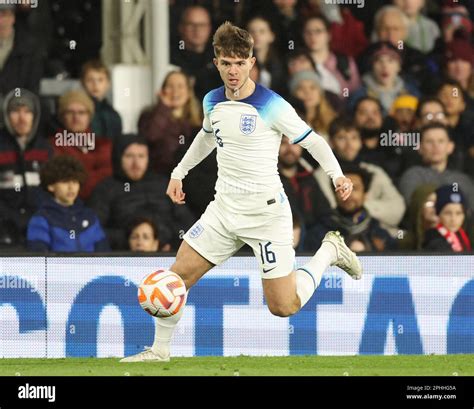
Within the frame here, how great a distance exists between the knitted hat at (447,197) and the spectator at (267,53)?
162 centimetres

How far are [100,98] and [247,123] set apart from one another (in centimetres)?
343

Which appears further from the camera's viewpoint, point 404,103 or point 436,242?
point 404,103

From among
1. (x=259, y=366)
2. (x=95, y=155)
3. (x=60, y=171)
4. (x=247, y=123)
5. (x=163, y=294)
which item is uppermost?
(x=247, y=123)

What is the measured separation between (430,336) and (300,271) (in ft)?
5.94

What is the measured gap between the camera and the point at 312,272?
923cm

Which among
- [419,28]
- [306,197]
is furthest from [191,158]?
[419,28]

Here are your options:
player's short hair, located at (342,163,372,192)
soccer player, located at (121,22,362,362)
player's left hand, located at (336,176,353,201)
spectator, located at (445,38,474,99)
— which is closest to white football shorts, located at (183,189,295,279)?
soccer player, located at (121,22,362,362)

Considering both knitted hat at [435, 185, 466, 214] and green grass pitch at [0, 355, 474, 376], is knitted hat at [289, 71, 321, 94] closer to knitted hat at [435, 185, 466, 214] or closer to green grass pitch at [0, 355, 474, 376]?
knitted hat at [435, 185, 466, 214]

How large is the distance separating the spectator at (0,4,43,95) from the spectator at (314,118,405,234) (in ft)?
8.11

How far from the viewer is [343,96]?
479 inches

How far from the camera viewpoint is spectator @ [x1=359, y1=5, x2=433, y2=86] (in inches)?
485

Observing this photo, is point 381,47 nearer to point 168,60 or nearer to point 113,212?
point 168,60

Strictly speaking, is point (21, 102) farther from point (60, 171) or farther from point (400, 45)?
point (400, 45)
